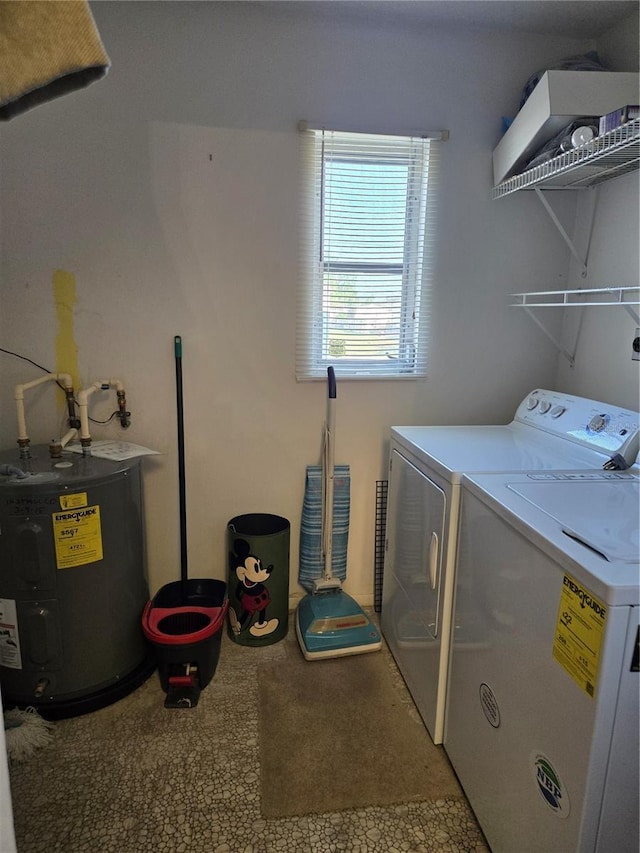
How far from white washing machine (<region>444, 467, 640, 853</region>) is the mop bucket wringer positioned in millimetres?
894

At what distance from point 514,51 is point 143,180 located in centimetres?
163

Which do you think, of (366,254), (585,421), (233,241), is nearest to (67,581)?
(233,241)

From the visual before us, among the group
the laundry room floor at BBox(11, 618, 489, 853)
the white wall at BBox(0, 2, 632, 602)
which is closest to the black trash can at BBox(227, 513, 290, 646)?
the white wall at BBox(0, 2, 632, 602)

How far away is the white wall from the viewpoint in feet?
6.51

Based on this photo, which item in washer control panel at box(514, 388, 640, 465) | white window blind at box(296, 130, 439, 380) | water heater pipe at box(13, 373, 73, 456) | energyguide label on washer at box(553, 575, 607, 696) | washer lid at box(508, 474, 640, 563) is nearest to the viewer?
energyguide label on washer at box(553, 575, 607, 696)

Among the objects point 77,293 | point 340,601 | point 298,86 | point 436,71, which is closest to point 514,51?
point 436,71

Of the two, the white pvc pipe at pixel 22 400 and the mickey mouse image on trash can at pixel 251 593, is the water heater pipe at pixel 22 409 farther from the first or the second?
the mickey mouse image on trash can at pixel 251 593

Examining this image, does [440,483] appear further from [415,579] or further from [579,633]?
[579,633]

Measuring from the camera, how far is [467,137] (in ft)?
7.22

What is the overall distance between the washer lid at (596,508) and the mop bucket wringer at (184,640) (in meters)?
1.24

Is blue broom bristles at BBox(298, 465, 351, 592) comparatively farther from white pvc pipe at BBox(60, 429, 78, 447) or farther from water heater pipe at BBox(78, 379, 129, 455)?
white pvc pipe at BBox(60, 429, 78, 447)

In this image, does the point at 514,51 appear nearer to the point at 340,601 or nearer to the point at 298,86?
the point at 298,86

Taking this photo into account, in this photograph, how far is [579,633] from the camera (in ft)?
3.16

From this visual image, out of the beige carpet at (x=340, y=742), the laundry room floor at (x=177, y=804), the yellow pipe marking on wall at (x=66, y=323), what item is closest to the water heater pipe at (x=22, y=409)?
the yellow pipe marking on wall at (x=66, y=323)
